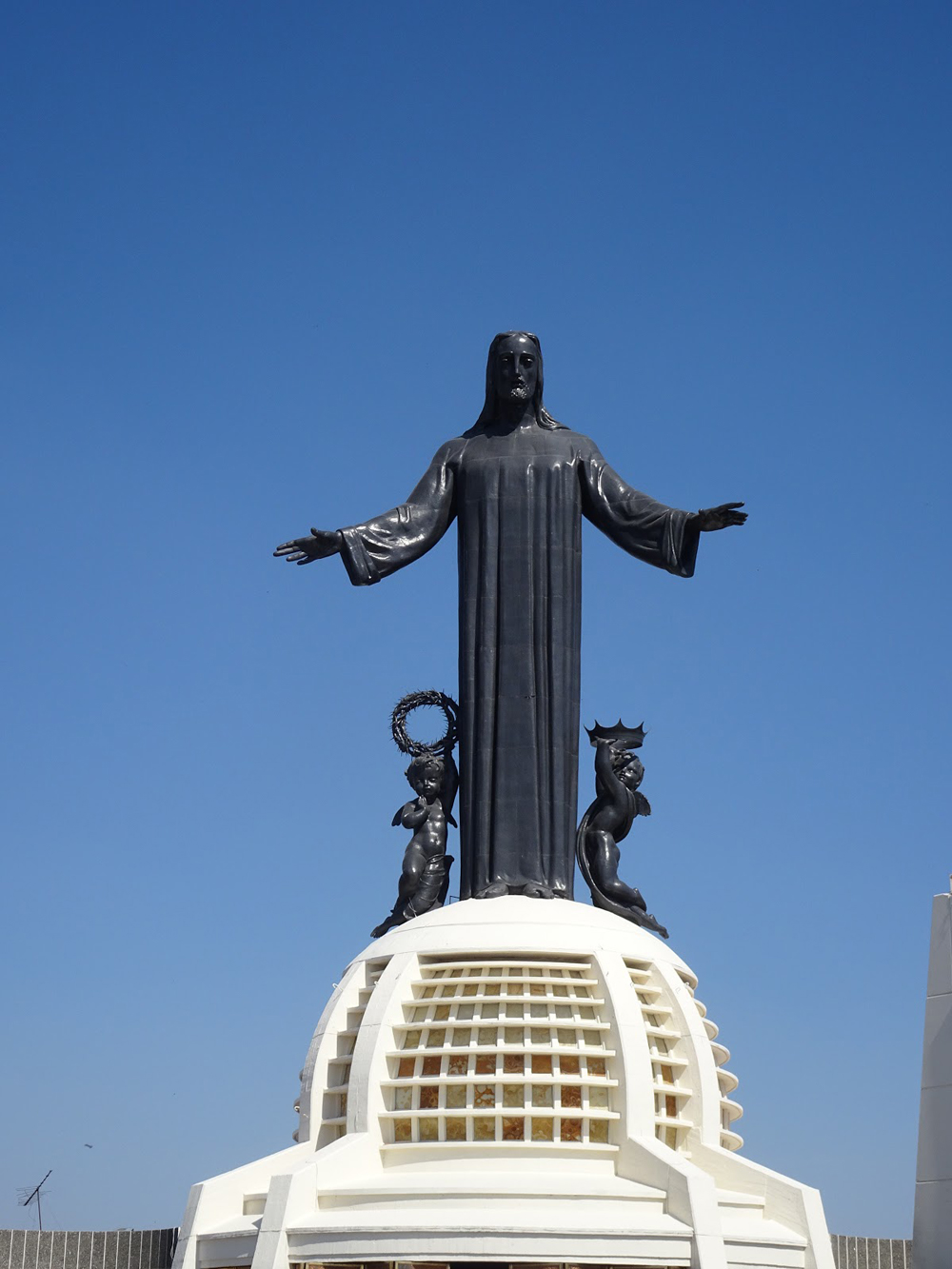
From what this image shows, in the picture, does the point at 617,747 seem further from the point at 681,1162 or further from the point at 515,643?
the point at 681,1162

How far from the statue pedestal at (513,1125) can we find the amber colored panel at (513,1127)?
0.02 m

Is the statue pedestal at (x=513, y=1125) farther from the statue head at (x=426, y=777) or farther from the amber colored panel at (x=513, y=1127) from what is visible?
the statue head at (x=426, y=777)

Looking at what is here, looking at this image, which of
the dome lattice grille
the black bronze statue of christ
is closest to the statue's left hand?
the black bronze statue of christ

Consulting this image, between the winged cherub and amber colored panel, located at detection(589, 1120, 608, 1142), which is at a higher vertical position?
the winged cherub

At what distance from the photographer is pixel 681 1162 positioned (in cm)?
1917

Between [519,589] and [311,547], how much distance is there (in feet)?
8.63

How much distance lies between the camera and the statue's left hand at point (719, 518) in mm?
23312

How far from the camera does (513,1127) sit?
19969 millimetres

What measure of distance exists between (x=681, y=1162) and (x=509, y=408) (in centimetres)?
990

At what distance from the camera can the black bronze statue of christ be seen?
2339cm

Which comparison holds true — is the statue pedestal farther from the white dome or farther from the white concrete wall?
the white concrete wall

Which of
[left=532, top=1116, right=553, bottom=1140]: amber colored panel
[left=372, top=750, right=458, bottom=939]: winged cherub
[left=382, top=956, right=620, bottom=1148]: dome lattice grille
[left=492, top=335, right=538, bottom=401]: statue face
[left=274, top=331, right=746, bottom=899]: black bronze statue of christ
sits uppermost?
[left=492, top=335, right=538, bottom=401]: statue face

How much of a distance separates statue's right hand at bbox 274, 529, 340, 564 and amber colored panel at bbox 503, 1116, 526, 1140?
25.2 feet

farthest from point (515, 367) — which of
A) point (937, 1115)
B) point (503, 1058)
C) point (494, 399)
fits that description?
point (937, 1115)
